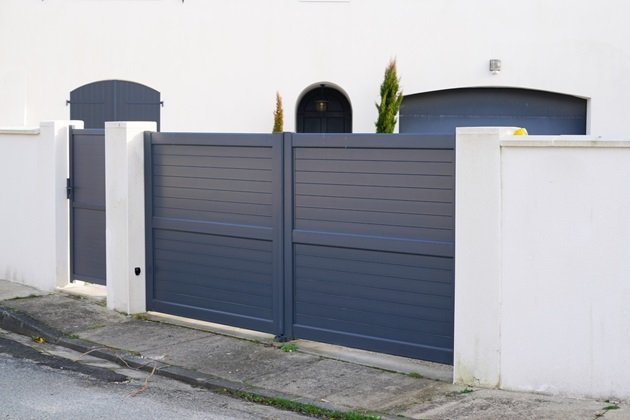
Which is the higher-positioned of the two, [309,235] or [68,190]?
[68,190]

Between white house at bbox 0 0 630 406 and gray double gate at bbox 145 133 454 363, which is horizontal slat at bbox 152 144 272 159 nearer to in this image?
gray double gate at bbox 145 133 454 363

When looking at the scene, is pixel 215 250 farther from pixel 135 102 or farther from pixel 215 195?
pixel 135 102

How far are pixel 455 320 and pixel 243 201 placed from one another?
2.78 meters

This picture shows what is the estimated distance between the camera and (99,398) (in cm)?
756

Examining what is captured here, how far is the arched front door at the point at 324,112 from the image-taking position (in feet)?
60.9

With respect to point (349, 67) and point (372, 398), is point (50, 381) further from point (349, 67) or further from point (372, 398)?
point (349, 67)

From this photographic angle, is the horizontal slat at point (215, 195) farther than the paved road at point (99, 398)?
Yes

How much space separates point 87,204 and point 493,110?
8.84 metres

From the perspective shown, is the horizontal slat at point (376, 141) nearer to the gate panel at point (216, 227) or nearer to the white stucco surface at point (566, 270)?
the gate panel at point (216, 227)

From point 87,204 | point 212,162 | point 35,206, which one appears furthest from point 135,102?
point 212,162

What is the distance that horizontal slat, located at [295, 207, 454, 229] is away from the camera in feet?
26.8

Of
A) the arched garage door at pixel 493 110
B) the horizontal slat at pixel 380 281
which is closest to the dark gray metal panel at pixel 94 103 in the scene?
A: the arched garage door at pixel 493 110

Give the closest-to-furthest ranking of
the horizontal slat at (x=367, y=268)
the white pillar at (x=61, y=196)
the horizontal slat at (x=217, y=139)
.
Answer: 1. the horizontal slat at (x=367, y=268)
2. the horizontal slat at (x=217, y=139)
3. the white pillar at (x=61, y=196)

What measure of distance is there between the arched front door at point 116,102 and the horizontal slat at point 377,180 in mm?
10091
